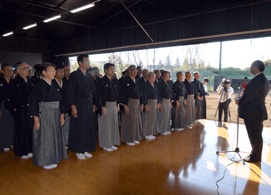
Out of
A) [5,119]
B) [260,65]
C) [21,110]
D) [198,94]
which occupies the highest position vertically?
[260,65]

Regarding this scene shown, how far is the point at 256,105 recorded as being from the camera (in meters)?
3.25

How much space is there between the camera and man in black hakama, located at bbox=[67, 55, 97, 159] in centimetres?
335

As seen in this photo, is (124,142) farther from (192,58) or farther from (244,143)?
(192,58)

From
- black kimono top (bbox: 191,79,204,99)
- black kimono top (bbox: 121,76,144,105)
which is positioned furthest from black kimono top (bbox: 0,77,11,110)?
black kimono top (bbox: 191,79,204,99)

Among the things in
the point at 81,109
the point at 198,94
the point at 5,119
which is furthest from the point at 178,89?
the point at 5,119

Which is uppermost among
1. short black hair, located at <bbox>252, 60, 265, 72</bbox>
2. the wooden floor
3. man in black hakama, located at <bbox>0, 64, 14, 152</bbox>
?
short black hair, located at <bbox>252, 60, 265, 72</bbox>

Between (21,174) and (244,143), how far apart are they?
4.69 m

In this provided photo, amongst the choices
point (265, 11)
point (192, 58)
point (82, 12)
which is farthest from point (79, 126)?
point (82, 12)

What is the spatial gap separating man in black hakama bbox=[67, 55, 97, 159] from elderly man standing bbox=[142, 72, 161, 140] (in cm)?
162

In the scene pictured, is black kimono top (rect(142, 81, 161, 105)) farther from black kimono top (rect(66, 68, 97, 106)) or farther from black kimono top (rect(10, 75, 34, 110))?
black kimono top (rect(10, 75, 34, 110))

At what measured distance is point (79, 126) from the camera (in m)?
3.44

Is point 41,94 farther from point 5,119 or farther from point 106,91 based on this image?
point 5,119

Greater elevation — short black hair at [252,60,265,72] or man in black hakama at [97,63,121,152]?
short black hair at [252,60,265,72]

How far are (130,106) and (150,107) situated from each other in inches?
27.6
